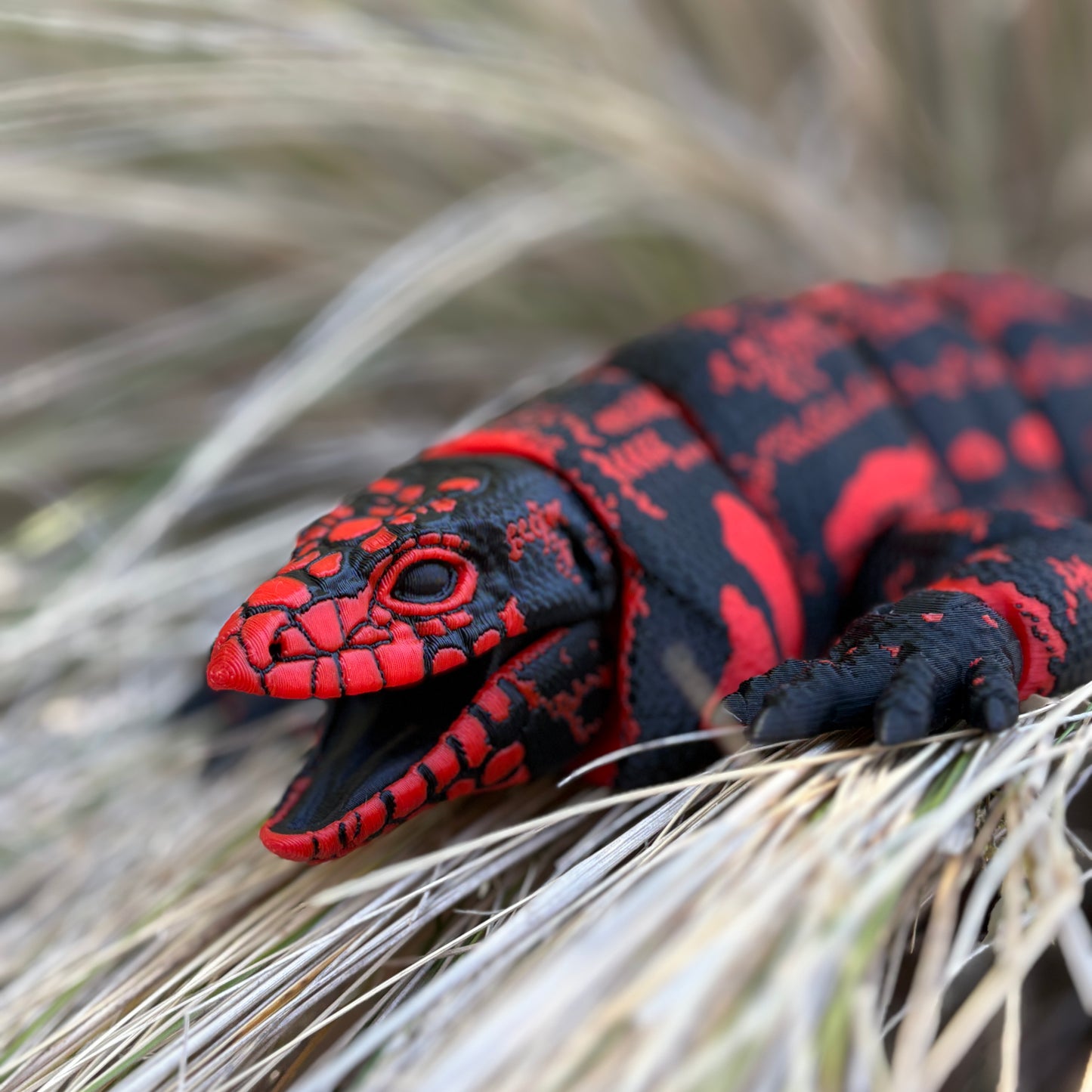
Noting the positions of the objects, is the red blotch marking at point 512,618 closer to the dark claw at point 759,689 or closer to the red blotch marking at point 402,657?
the red blotch marking at point 402,657

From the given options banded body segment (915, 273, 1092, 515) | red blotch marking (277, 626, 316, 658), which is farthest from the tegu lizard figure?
banded body segment (915, 273, 1092, 515)

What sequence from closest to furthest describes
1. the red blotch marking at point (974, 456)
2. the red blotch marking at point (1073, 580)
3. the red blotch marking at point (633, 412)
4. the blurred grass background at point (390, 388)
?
the blurred grass background at point (390, 388)
the red blotch marking at point (1073, 580)
the red blotch marking at point (633, 412)
the red blotch marking at point (974, 456)

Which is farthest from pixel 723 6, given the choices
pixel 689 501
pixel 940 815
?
pixel 940 815

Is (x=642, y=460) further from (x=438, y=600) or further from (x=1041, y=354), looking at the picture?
(x=1041, y=354)

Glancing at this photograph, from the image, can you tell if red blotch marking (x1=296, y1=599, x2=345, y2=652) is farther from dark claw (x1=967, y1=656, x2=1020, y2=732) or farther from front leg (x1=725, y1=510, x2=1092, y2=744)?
dark claw (x1=967, y1=656, x2=1020, y2=732)

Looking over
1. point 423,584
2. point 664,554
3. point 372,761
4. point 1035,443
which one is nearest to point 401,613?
point 423,584

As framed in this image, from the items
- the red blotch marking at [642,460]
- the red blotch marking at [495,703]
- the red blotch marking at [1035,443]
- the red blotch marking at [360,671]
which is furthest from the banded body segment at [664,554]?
the red blotch marking at [1035,443]

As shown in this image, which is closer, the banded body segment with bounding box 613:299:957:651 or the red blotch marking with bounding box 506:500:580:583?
the red blotch marking with bounding box 506:500:580:583

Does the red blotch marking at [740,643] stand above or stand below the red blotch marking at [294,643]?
below
